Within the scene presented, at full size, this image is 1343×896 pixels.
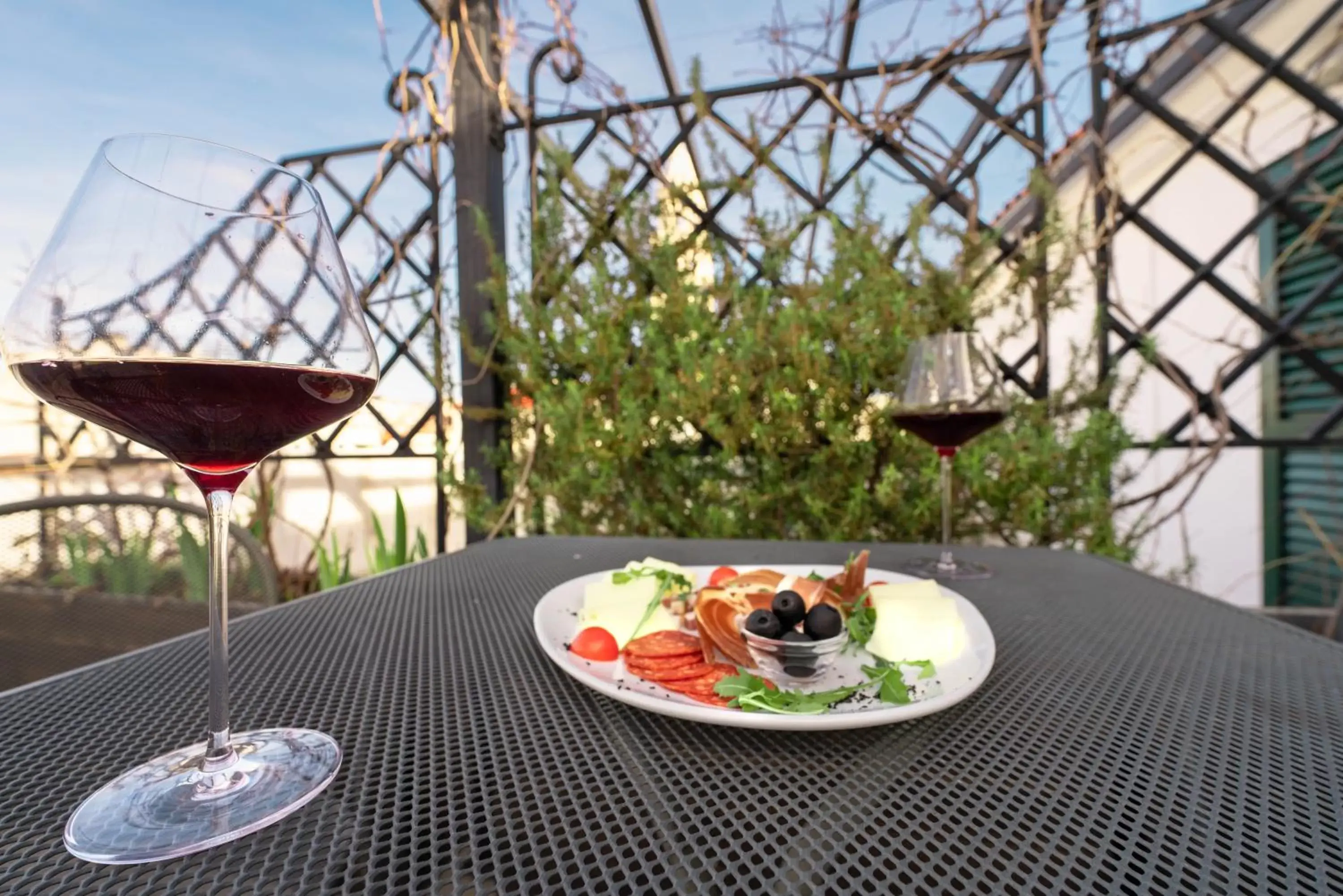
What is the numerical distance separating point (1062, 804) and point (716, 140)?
261cm

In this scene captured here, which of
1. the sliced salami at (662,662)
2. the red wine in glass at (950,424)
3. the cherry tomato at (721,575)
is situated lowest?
the sliced salami at (662,662)

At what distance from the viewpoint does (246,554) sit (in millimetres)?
1527

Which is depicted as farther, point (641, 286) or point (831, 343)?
point (641, 286)

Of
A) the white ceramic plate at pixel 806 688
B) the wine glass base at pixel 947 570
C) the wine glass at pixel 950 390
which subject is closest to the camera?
the white ceramic plate at pixel 806 688

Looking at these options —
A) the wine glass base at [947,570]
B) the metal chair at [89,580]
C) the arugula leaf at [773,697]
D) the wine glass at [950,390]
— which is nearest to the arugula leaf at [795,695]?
the arugula leaf at [773,697]

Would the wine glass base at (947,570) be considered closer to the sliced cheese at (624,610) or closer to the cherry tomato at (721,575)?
the cherry tomato at (721,575)

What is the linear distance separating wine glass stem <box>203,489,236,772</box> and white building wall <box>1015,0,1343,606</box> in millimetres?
2492

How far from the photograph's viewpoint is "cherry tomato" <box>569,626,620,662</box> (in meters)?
0.58

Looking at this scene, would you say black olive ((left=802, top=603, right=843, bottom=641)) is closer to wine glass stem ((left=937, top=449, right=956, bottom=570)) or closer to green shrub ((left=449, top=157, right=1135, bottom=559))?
wine glass stem ((left=937, top=449, right=956, bottom=570))

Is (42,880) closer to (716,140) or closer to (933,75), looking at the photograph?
(716,140)

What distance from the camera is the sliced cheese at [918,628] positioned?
566 millimetres

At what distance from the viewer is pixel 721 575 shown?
0.83 metres

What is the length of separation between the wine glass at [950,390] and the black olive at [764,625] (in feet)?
2.38

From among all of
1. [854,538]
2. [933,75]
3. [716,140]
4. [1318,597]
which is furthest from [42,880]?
[1318,597]
